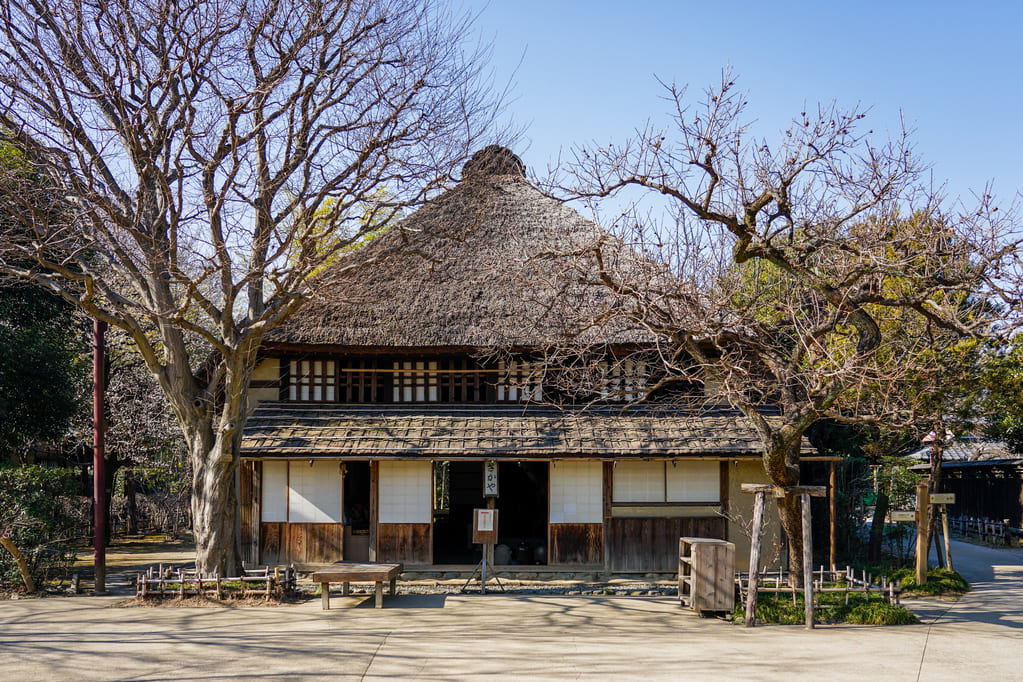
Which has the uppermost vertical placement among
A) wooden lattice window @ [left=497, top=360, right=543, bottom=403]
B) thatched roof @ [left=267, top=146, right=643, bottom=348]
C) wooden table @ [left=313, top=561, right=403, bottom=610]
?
thatched roof @ [left=267, top=146, right=643, bottom=348]

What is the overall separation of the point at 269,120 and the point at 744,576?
1034 cm

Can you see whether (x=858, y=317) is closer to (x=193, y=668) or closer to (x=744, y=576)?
(x=744, y=576)

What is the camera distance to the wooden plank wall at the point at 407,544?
1447 cm

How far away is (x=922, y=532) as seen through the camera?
1298cm

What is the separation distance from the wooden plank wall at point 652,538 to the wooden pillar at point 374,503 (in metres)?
4.19

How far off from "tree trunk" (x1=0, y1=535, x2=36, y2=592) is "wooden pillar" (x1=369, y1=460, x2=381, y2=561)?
17.4ft

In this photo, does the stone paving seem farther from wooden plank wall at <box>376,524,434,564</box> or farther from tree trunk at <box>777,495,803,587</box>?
wooden plank wall at <box>376,524,434,564</box>

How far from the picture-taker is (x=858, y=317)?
1066cm

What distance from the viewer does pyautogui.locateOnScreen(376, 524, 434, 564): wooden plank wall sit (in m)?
14.5

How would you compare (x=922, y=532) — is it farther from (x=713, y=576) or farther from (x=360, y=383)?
(x=360, y=383)

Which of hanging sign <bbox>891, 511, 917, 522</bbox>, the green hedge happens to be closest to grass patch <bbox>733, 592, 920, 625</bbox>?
hanging sign <bbox>891, 511, 917, 522</bbox>

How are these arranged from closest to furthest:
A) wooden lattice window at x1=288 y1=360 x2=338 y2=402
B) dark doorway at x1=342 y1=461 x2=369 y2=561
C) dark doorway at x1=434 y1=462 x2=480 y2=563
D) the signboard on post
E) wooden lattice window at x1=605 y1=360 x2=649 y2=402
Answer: the signboard on post, dark doorway at x1=342 y1=461 x2=369 y2=561, wooden lattice window at x1=605 y1=360 x2=649 y2=402, wooden lattice window at x1=288 y1=360 x2=338 y2=402, dark doorway at x1=434 y1=462 x2=480 y2=563

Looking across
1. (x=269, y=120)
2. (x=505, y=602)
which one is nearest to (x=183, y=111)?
(x=269, y=120)

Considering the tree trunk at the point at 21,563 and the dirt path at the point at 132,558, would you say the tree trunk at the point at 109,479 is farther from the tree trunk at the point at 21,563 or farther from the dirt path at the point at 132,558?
the tree trunk at the point at 21,563
